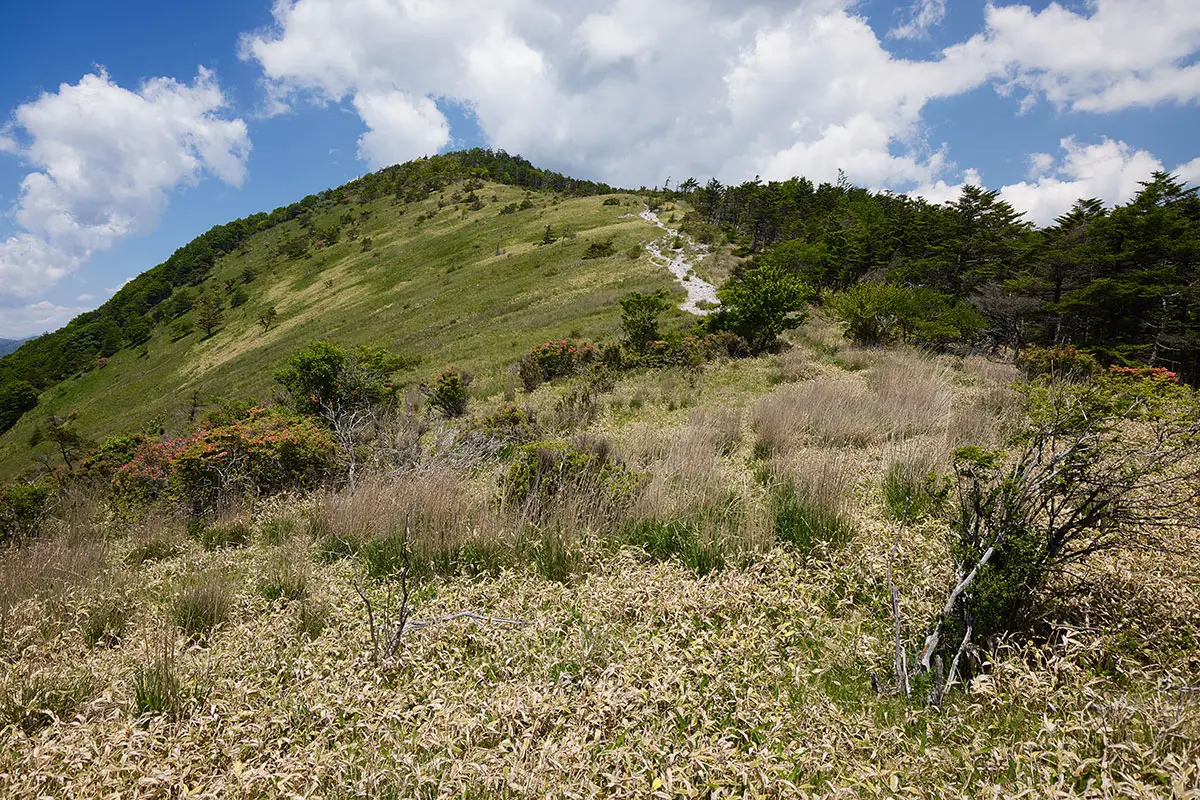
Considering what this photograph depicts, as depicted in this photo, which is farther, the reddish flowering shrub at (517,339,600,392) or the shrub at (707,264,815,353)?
the reddish flowering shrub at (517,339,600,392)

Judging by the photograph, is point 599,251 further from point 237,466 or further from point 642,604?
point 642,604

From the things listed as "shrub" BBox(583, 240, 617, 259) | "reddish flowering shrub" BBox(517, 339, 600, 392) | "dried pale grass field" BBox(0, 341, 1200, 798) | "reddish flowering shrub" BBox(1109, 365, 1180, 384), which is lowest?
"dried pale grass field" BBox(0, 341, 1200, 798)

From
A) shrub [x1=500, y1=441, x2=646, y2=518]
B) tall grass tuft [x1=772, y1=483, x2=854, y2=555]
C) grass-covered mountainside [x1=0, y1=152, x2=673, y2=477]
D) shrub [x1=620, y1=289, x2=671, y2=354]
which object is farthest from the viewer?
grass-covered mountainside [x1=0, y1=152, x2=673, y2=477]

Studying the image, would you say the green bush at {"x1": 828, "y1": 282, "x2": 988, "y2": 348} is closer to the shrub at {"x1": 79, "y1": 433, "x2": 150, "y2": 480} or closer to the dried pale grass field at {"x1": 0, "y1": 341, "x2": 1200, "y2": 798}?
the dried pale grass field at {"x1": 0, "y1": 341, "x2": 1200, "y2": 798}

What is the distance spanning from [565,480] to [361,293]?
49.3 m

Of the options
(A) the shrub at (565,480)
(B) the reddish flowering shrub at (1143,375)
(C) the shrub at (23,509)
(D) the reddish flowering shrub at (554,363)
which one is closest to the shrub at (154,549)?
(C) the shrub at (23,509)

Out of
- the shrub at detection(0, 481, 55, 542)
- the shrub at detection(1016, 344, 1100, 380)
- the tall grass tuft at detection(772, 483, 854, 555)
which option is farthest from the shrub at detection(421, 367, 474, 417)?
the shrub at detection(1016, 344, 1100, 380)

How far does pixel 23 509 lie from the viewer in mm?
7094

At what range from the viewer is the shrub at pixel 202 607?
3.09 metres

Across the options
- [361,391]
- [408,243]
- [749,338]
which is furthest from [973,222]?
[408,243]

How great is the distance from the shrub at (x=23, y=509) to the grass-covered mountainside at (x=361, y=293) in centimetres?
899

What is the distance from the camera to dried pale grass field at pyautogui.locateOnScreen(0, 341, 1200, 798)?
175cm

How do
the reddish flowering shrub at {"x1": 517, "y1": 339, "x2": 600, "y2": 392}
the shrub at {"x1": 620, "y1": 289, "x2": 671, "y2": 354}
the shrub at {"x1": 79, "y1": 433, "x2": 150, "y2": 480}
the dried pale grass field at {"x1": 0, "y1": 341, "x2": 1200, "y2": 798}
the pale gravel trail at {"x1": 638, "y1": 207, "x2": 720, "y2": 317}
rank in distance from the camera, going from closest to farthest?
1. the dried pale grass field at {"x1": 0, "y1": 341, "x2": 1200, "y2": 798}
2. the shrub at {"x1": 79, "y1": 433, "x2": 150, "y2": 480}
3. the reddish flowering shrub at {"x1": 517, "y1": 339, "x2": 600, "y2": 392}
4. the shrub at {"x1": 620, "y1": 289, "x2": 671, "y2": 354}
5. the pale gravel trail at {"x1": 638, "y1": 207, "x2": 720, "y2": 317}

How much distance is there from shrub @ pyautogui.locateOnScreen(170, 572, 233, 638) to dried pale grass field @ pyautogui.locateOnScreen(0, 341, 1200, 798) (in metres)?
0.02
